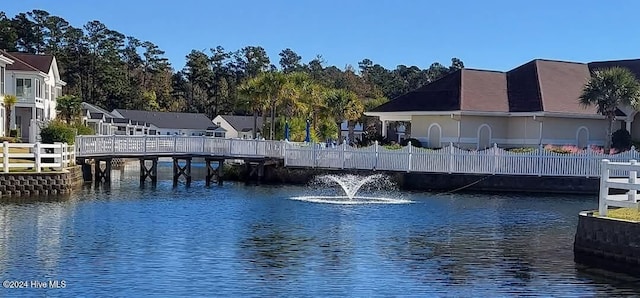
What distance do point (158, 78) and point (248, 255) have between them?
110583 millimetres

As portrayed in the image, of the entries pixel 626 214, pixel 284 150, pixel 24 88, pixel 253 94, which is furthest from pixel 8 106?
pixel 626 214

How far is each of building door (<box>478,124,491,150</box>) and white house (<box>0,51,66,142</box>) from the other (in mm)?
28346

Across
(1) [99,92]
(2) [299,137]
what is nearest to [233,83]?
(1) [99,92]

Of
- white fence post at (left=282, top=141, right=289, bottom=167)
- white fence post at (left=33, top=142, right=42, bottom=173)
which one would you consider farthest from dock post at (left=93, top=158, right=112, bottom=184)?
white fence post at (left=33, top=142, right=42, bottom=173)

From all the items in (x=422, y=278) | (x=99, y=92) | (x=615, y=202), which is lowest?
(x=422, y=278)

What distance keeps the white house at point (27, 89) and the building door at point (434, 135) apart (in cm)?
2554

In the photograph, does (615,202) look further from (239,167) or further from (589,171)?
(239,167)

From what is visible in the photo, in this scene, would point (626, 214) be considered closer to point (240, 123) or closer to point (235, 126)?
point (235, 126)

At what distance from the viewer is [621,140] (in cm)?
4512

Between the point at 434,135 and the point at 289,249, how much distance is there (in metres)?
29.9

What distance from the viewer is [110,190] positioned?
3534cm

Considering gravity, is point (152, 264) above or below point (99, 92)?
below

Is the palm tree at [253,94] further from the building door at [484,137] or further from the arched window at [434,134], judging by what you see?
the building door at [484,137]

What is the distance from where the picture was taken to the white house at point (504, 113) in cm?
4528
